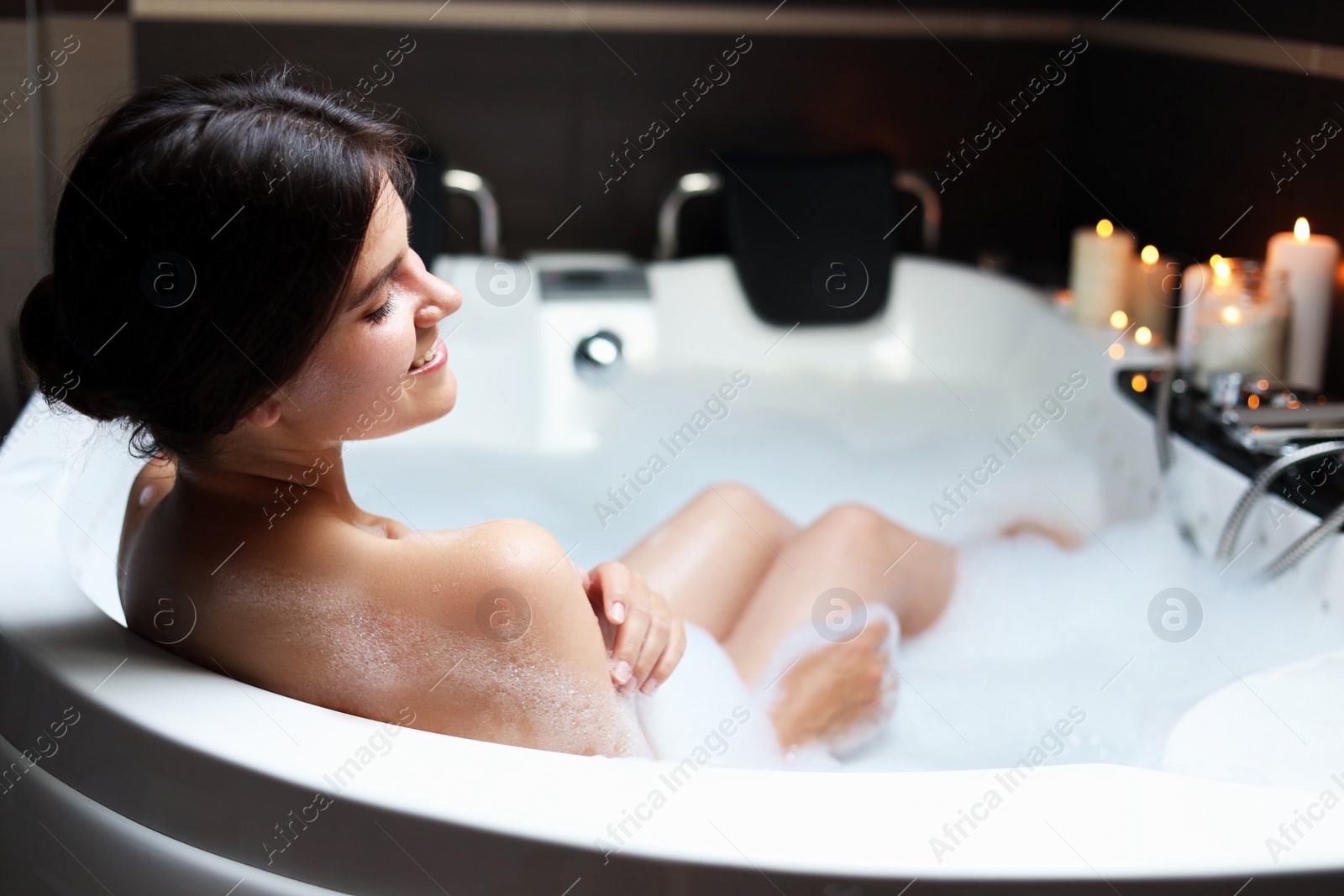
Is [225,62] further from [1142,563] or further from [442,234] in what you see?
[1142,563]

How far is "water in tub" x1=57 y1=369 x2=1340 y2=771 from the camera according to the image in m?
1.41

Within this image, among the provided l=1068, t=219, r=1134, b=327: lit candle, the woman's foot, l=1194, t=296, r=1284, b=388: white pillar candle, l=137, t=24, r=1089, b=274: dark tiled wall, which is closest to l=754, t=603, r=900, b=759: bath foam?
the woman's foot

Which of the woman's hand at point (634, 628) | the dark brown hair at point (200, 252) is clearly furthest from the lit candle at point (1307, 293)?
the dark brown hair at point (200, 252)

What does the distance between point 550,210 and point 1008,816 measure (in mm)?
2136

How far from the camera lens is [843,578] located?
56.3 inches

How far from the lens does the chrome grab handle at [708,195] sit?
101 inches

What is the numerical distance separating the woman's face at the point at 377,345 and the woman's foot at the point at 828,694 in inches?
23.4

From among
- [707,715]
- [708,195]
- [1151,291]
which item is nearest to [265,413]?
[707,715]

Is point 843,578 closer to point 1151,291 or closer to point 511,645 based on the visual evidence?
point 511,645

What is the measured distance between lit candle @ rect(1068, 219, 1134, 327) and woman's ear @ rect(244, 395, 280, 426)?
1.81m

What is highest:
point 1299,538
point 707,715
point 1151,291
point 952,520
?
point 1151,291

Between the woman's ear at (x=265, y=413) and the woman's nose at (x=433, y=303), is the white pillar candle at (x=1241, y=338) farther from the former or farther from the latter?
the woman's ear at (x=265, y=413)

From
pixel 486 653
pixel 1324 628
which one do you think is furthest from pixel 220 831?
pixel 1324 628

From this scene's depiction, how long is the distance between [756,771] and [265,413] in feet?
1.36
